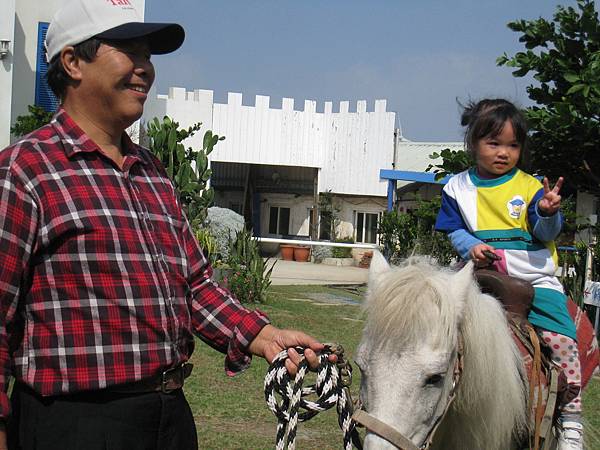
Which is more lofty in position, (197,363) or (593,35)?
(593,35)

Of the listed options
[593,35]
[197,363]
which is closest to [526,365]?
[197,363]

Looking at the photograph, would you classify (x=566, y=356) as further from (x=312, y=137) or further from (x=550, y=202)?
(x=312, y=137)

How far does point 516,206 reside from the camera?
11.1 feet

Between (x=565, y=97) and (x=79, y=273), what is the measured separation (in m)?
7.97

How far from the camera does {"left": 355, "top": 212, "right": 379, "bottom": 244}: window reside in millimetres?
27812

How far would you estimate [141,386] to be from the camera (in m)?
2.03

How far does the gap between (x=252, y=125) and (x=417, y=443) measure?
2513 cm

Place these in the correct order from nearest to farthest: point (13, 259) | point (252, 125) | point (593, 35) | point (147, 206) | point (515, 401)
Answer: point (13, 259)
point (147, 206)
point (515, 401)
point (593, 35)
point (252, 125)

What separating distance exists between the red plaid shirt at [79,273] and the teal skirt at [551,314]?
180cm

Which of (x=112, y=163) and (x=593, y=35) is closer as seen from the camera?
(x=112, y=163)

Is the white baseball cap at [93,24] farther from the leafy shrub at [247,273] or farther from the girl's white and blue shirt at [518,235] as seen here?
the leafy shrub at [247,273]

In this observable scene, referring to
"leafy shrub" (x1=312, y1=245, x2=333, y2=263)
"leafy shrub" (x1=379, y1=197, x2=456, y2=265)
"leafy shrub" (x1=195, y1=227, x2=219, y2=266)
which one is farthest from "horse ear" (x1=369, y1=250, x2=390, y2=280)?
"leafy shrub" (x1=312, y1=245, x2=333, y2=263)

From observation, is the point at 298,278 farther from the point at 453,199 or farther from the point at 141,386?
the point at 141,386

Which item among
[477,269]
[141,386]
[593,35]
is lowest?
[141,386]
